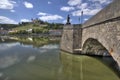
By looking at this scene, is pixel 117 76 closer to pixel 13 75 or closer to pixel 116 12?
pixel 116 12

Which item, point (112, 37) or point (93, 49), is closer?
point (112, 37)

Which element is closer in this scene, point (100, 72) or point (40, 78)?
point (40, 78)

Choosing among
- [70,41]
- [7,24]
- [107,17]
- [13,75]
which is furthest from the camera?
[7,24]

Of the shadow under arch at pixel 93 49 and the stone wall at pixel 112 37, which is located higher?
the stone wall at pixel 112 37

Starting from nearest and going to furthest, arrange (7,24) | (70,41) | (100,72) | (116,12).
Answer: (116,12) < (100,72) < (70,41) < (7,24)

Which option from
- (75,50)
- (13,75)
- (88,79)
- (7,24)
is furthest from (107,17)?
(7,24)

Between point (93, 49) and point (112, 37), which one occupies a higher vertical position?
point (112, 37)

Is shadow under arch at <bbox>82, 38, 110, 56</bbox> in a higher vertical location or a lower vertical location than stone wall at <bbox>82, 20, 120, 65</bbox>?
lower

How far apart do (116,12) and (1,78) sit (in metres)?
7.91

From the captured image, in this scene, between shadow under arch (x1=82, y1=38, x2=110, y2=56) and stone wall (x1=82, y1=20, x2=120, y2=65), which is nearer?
stone wall (x1=82, y1=20, x2=120, y2=65)

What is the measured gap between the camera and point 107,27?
9.59m

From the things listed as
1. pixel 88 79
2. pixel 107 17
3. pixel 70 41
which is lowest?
pixel 88 79

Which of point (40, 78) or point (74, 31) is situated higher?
point (74, 31)

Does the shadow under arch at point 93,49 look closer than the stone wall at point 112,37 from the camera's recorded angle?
No
